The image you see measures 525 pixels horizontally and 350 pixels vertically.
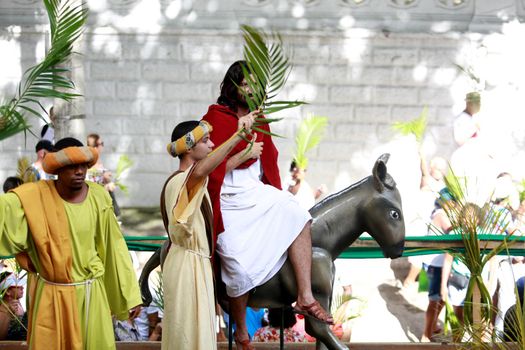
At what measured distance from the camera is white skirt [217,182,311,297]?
21.1 ft

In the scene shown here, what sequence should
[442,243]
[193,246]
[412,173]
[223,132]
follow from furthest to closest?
[412,173] < [442,243] < [223,132] < [193,246]

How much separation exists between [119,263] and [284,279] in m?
1.02

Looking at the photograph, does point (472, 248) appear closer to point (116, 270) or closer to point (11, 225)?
point (116, 270)

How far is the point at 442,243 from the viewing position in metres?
7.52

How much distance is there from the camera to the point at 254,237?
21.2 feet

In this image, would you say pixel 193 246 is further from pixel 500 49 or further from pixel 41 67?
pixel 500 49

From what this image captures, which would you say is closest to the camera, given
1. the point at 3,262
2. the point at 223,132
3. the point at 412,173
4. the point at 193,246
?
the point at 193,246

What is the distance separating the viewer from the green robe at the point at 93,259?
6.00m

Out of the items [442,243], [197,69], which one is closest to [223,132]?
[442,243]

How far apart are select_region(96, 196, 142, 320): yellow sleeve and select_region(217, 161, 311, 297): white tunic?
58cm

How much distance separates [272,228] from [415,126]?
7857 mm

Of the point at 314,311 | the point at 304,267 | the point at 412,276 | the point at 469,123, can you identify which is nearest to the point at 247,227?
the point at 304,267

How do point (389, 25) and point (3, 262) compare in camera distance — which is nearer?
point (3, 262)

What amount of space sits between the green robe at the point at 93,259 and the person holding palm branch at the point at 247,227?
2.03ft
